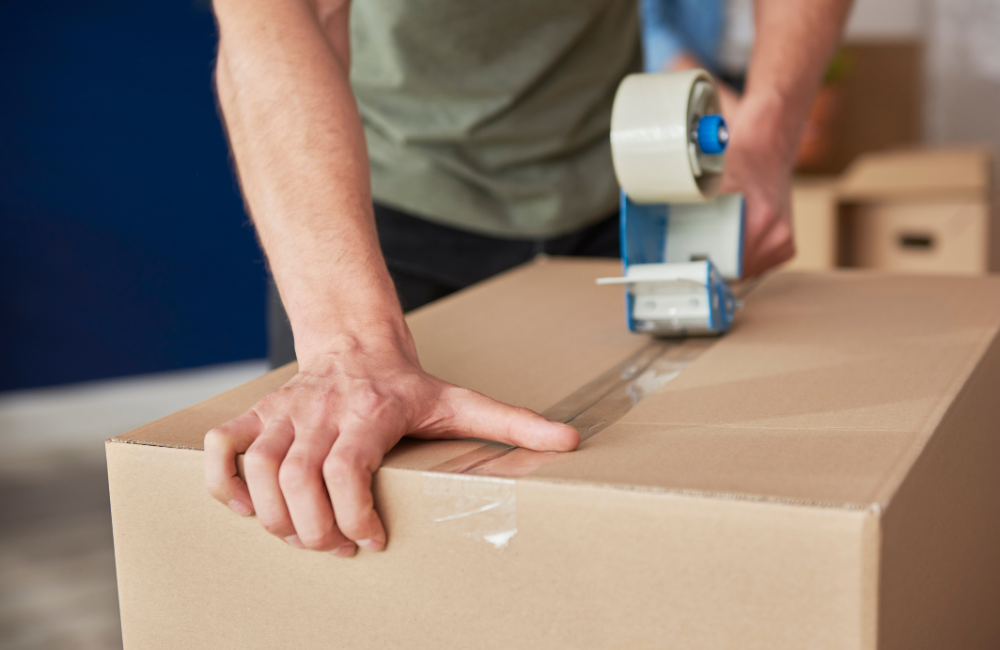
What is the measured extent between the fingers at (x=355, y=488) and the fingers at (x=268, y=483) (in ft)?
0.09

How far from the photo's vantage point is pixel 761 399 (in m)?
0.54

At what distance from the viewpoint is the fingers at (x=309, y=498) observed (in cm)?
43

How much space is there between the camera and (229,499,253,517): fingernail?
0.46 m

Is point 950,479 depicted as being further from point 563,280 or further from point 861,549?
point 563,280

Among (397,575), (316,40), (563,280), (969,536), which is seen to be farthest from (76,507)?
(969,536)

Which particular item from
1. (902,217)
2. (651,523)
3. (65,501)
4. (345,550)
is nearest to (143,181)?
(65,501)

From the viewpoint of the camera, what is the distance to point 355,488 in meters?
0.43

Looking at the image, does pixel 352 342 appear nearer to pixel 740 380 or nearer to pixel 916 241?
pixel 740 380

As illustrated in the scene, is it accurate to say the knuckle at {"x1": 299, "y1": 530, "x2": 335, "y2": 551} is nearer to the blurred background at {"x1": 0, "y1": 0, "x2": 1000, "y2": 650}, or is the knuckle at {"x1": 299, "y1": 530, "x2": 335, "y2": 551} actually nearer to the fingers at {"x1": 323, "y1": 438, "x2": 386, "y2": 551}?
the fingers at {"x1": 323, "y1": 438, "x2": 386, "y2": 551}

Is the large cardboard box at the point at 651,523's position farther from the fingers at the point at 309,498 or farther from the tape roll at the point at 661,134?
the tape roll at the point at 661,134

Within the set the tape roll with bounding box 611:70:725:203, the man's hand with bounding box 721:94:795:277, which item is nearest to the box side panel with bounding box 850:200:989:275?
the man's hand with bounding box 721:94:795:277

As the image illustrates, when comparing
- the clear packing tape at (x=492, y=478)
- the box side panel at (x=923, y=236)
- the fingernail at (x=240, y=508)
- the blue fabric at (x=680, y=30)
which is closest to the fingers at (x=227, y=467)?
the fingernail at (x=240, y=508)

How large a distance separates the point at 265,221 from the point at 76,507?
1.80 metres

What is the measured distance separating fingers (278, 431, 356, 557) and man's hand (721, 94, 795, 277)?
0.52 m
